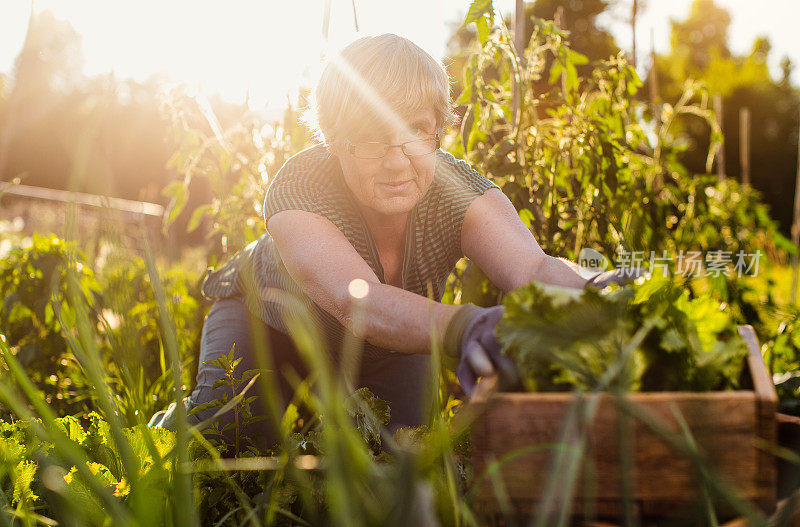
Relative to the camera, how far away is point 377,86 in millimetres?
1478

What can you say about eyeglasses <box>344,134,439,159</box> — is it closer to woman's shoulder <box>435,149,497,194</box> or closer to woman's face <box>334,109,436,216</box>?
woman's face <box>334,109,436,216</box>

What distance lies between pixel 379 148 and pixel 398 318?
56 cm

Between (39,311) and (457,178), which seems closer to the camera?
(457,178)

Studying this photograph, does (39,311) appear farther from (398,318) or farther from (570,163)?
(570,163)

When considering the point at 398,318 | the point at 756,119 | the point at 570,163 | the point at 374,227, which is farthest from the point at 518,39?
the point at 756,119

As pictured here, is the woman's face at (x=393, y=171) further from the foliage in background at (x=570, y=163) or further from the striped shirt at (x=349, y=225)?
the foliage in background at (x=570, y=163)

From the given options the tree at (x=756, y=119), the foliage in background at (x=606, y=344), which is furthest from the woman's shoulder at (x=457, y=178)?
the tree at (x=756, y=119)

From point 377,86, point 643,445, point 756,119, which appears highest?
point 756,119

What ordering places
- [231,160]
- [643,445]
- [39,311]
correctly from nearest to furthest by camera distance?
[643,445]
[39,311]
[231,160]

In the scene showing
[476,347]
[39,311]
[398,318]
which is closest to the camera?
[476,347]

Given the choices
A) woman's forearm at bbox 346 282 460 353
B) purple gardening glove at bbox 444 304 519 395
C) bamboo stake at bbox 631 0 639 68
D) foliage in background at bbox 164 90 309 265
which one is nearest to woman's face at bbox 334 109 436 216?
woman's forearm at bbox 346 282 460 353

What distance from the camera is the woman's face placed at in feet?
4.91

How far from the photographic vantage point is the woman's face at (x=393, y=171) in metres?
1.50

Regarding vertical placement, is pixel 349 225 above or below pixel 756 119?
below
